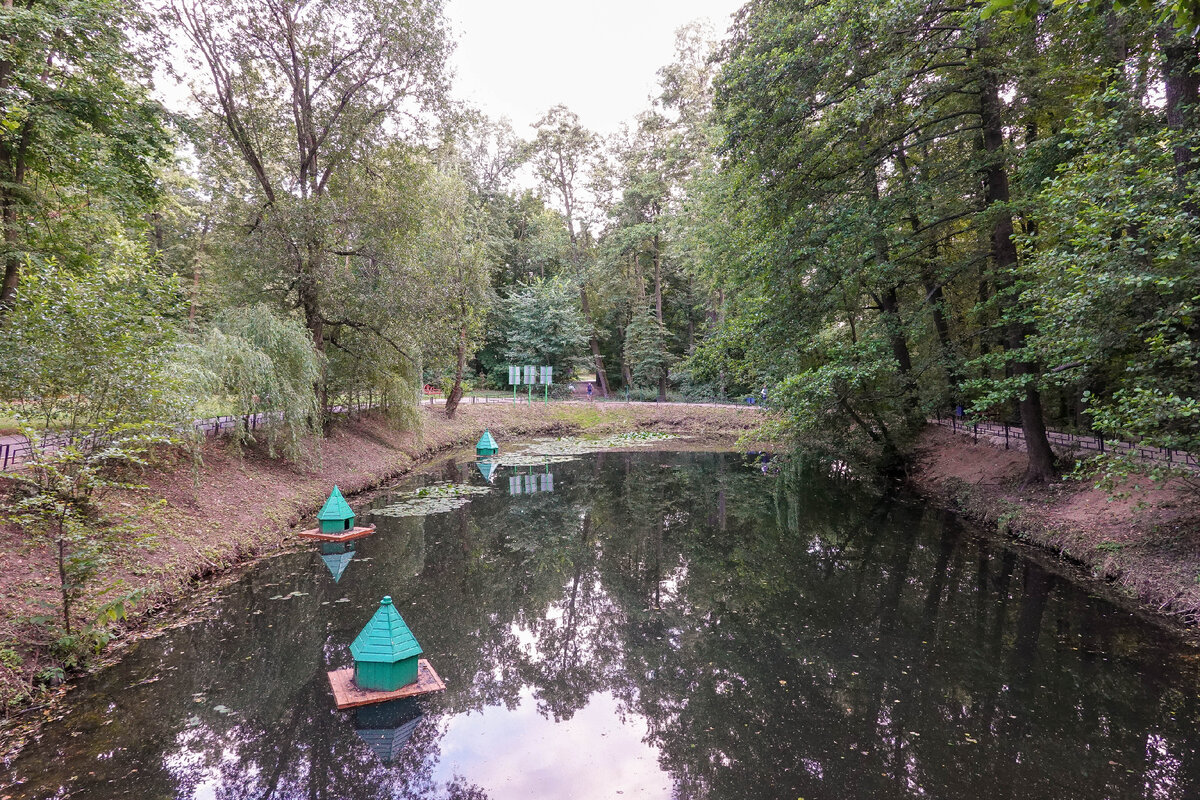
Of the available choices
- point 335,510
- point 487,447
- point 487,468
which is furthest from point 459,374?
point 335,510

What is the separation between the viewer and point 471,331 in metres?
24.1

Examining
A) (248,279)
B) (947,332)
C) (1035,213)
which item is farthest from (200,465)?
(947,332)

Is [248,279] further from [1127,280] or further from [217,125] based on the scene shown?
[1127,280]

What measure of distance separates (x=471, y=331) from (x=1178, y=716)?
22793 mm

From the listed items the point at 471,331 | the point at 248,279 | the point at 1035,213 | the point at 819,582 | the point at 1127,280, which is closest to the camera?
the point at 1127,280

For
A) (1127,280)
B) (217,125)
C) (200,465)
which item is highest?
(217,125)

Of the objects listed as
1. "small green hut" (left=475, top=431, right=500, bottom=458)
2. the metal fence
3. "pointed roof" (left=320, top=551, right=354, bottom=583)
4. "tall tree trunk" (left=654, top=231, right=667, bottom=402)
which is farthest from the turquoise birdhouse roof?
"tall tree trunk" (left=654, top=231, right=667, bottom=402)

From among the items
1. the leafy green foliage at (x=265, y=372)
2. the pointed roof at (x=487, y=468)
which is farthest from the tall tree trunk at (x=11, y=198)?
the pointed roof at (x=487, y=468)

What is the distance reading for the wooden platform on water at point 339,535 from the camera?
33.1ft

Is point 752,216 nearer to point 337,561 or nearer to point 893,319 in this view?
point 893,319

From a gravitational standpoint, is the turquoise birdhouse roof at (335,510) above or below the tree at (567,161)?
below

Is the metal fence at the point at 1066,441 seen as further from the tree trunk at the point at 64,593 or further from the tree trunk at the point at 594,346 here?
the tree trunk at the point at 594,346

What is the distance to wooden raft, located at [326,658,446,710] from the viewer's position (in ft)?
16.8

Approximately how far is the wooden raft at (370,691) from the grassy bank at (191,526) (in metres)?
2.38
